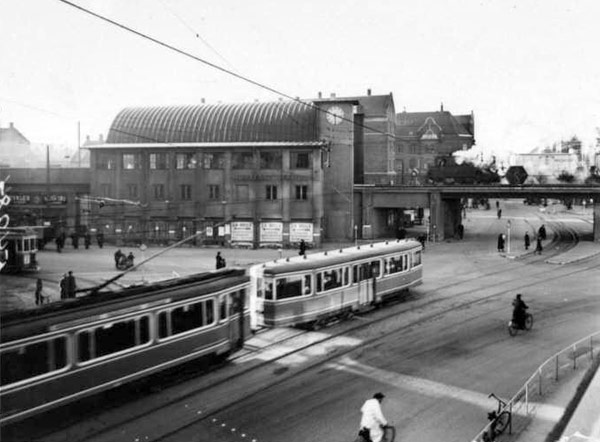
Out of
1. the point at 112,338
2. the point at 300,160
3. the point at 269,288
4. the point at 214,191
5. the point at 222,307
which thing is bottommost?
the point at 112,338

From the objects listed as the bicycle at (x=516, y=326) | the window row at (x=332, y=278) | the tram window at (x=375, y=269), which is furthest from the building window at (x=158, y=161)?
the bicycle at (x=516, y=326)

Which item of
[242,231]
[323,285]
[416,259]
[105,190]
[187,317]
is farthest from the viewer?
[105,190]

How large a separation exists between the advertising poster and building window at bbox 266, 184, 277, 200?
2.62 m

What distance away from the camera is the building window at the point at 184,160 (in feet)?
158

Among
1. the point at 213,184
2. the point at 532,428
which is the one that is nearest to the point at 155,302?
the point at 532,428

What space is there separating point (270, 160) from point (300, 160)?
7.77 ft

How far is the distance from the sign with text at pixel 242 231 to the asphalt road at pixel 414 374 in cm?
1754

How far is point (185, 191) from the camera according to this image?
48.2 metres

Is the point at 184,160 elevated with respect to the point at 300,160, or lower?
elevated

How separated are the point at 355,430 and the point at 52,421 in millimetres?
6111

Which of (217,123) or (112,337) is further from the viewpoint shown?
(217,123)

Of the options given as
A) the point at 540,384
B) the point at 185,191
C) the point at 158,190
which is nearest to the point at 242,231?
the point at 185,191

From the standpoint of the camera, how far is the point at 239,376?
15125mm

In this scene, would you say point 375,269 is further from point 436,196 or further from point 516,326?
point 436,196
